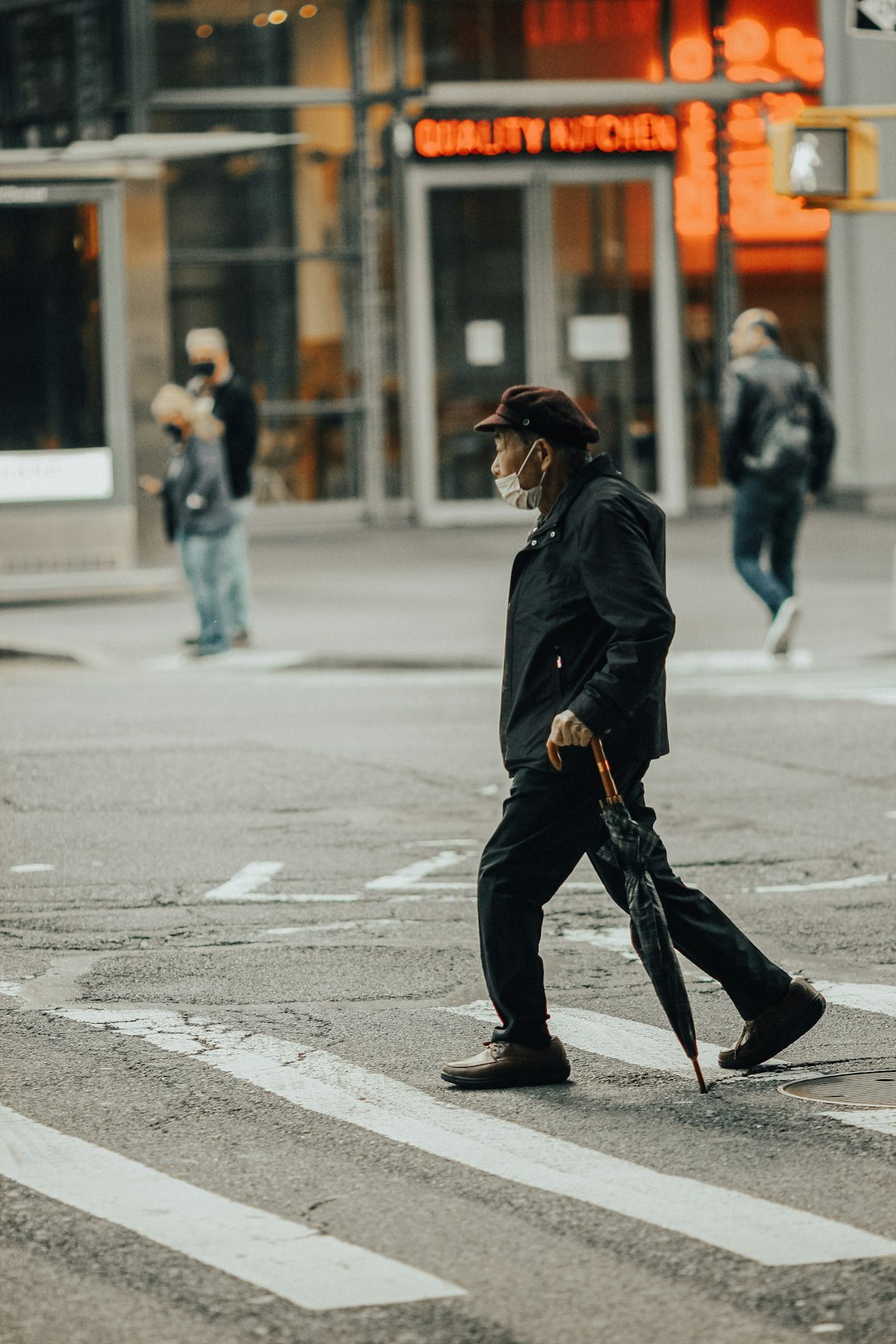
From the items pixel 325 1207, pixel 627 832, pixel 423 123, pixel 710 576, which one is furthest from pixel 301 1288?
pixel 423 123

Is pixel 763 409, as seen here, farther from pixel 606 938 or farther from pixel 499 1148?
pixel 499 1148

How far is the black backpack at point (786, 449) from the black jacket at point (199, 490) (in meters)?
3.32

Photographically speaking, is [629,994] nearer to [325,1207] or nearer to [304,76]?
[325,1207]

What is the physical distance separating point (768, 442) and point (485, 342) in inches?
424

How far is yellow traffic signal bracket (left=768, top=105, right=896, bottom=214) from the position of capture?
1706 cm

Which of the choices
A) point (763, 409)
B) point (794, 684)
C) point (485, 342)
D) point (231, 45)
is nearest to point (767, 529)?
point (763, 409)

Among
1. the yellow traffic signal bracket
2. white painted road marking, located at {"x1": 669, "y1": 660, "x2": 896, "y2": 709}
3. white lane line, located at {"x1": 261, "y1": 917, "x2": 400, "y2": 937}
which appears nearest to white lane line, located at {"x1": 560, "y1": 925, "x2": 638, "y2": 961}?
white lane line, located at {"x1": 261, "y1": 917, "x2": 400, "y2": 937}

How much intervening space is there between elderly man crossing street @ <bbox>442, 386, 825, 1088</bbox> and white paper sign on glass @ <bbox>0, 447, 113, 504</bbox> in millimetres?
12888

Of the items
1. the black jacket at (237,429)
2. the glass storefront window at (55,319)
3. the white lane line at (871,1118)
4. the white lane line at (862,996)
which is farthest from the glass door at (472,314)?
the white lane line at (871,1118)

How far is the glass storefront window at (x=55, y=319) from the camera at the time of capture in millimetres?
18562

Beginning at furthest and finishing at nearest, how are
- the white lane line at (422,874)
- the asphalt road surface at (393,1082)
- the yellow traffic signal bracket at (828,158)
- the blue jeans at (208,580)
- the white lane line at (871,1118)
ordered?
the yellow traffic signal bracket at (828,158) → the blue jeans at (208,580) → the white lane line at (422,874) → the white lane line at (871,1118) → the asphalt road surface at (393,1082)

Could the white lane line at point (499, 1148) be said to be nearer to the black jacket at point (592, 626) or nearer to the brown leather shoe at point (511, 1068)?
the brown leather shoe at point (511, 1068)

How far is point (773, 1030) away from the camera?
600cm

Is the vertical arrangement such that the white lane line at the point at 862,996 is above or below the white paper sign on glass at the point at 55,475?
below
